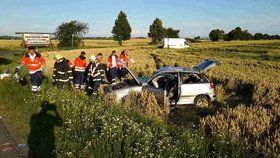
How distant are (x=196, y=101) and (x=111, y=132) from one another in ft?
18.8

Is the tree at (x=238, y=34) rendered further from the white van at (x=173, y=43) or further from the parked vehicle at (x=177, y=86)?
the parked vehicle at (x=177, y=86)

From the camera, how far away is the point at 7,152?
6.92 meters

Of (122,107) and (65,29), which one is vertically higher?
(65,29)

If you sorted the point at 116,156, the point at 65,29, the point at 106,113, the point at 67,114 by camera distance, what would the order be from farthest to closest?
the point at 65,29, the point at 67,114, the point at 106,113, the point at 116,156

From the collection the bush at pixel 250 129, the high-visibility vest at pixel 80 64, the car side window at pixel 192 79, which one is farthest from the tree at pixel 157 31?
the bush at pixel 250 129

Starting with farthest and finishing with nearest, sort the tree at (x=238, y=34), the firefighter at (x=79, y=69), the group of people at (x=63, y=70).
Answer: the tree at (x=238, y=34) → the firefighter at (x=79, y=69) → the group of people at (x=63, y=70)

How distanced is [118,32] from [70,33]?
32216 millimetres

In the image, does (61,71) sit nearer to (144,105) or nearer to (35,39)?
(144,105)

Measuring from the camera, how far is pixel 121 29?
117250 millimetres

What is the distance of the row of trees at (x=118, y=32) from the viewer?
280ft

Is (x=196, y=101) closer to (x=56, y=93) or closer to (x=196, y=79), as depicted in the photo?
(x=196, y=79)

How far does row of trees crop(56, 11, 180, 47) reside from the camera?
85.4 metres

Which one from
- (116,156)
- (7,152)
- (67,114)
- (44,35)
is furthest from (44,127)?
(44,35)

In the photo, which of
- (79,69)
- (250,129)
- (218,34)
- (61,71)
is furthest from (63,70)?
(218,34)
